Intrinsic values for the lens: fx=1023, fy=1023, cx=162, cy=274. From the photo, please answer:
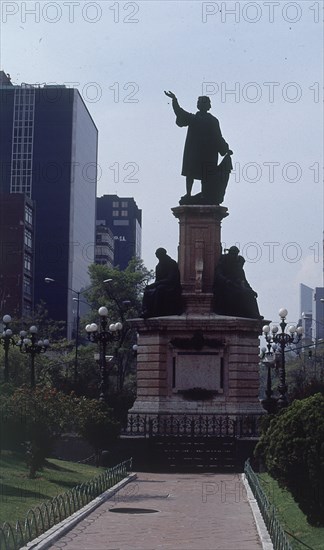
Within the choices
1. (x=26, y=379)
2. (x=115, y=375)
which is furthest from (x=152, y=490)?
(x=115, y=375)

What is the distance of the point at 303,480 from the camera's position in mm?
15953

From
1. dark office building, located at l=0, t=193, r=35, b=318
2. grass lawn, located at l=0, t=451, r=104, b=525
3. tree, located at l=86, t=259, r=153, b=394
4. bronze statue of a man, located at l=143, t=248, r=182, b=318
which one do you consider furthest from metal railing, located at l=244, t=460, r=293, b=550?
dark office building, located at l=0, t=193, r=35, b=318

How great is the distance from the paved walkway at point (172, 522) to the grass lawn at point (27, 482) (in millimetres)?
1123

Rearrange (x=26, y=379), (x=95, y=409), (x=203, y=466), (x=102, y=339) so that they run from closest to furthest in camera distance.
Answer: (x=95, y=409)
(x=203, y=466)
(x=102, y=339)
(x=26, y=379)

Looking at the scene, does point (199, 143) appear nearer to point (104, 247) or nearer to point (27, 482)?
point (27, 482)

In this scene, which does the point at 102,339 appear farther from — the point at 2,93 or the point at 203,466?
the point at 2,93

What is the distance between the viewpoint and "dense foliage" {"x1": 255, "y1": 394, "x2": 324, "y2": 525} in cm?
1562

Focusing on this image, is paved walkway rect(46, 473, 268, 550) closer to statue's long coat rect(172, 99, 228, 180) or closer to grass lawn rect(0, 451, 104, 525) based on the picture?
grass lawn rect(0, 451, 104, 525)

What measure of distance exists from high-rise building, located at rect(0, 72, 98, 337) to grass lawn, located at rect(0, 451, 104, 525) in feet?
354

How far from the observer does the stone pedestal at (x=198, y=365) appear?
1316 inches

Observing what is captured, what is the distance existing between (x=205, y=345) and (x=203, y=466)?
4.61 meters

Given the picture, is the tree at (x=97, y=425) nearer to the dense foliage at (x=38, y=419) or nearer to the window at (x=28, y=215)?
the dense foliage at (x=38, y=419)

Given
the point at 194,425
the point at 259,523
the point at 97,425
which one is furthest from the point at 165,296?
the point at 259,523

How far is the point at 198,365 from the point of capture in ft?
110
